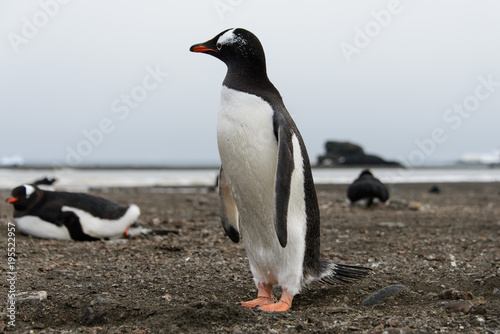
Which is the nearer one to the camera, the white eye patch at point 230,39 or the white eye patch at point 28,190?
the white eye patch at point 230,39

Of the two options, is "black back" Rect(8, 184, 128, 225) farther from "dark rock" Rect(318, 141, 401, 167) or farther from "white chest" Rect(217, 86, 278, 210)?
"dark rock" Rect(318, 141, 401, 167)

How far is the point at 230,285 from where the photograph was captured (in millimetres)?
4230

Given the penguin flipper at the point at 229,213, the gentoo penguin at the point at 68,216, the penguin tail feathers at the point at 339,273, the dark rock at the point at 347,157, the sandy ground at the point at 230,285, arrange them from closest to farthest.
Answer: the sandy ground at the point at 230,285 → the penguin tail feathers at the point at 339,273 → the penguin flipper at the point at 229,213 → the gentoo penguin at the point at 68,216 → the dark rock at the point at 347,157

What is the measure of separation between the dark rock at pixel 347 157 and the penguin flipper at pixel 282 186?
133 ft

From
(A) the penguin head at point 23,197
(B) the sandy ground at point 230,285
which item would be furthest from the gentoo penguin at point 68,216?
(B) the sandy ground at point 230,285

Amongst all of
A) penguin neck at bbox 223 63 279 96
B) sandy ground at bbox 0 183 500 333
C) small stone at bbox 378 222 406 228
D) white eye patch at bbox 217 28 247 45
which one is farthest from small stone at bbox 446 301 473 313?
small stone at bbox 378 222 406 228

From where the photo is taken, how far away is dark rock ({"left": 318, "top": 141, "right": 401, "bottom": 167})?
43.9 metres

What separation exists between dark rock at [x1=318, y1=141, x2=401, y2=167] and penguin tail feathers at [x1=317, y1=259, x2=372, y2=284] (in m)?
39.6

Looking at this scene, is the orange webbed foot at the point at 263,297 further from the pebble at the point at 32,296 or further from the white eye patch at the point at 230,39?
the white eye patch at the point at 230,39

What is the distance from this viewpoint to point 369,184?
1032cm

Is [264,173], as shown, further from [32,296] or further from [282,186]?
[32,296]

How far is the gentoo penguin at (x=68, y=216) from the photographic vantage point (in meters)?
6.18

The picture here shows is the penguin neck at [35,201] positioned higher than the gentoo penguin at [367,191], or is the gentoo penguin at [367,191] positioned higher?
the gentoo penguin at [367,191]

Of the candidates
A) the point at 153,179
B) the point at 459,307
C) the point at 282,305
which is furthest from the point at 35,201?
the point at 153,179
